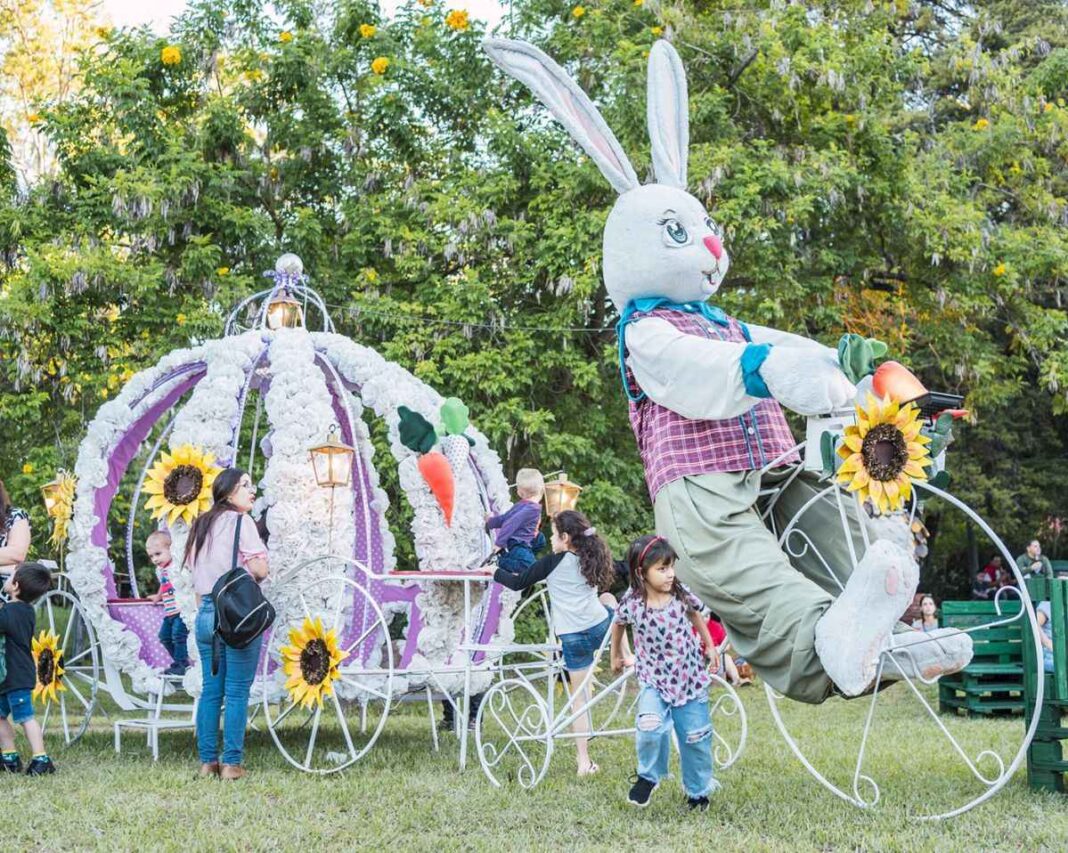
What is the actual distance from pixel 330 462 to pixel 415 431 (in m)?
0.53

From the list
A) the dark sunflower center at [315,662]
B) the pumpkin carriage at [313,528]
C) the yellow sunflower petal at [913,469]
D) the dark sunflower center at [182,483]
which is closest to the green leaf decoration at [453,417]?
the pumpkin carriage at [313,528]

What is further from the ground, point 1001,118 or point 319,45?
point 319,45

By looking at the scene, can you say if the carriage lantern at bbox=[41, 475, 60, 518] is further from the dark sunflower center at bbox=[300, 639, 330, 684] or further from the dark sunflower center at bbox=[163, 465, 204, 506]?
the dark sunflower center at bbox=[300, 639, 330, 684]

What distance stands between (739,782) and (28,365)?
8.39 m

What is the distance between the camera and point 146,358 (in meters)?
11.9

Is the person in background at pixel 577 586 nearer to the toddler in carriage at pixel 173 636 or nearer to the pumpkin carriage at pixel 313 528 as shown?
the pumpkin carriage at pixel 313 528

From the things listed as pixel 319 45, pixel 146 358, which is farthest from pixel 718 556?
pixel 319 45

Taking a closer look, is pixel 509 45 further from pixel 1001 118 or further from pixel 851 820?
pixel 1001 118

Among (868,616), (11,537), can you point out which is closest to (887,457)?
(868,616)

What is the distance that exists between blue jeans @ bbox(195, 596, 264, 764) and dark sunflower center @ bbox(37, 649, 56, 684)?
50.8 inches

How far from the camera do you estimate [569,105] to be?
5.57 meters

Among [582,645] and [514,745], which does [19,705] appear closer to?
[514,745]

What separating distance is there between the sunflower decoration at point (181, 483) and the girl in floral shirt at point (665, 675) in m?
2.73

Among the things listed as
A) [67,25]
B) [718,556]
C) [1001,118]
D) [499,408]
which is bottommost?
[718,556]
